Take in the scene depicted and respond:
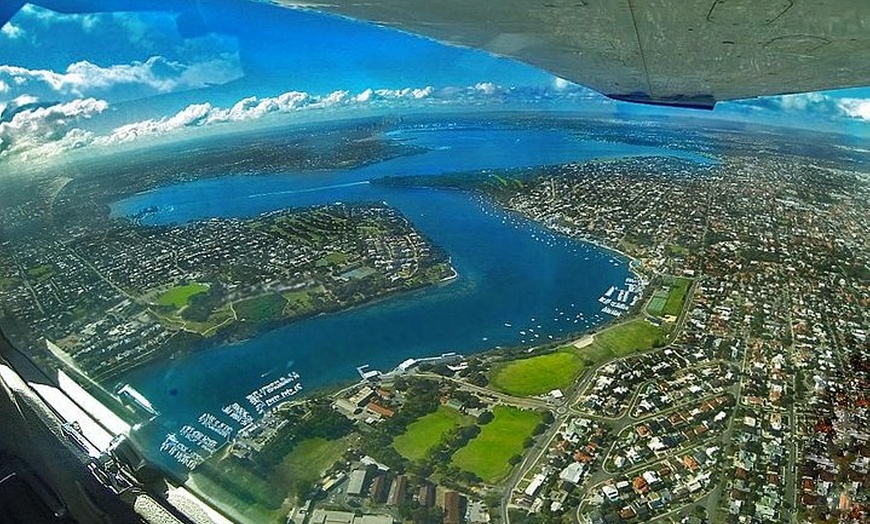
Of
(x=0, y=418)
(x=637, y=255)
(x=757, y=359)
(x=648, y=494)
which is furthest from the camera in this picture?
(x=637, y=255)

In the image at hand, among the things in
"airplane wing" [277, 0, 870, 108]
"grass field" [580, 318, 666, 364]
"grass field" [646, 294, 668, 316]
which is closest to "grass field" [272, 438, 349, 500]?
"grass field" [580, 318, 666, 364]

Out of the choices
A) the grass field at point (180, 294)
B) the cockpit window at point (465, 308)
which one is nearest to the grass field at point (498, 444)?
the cockpit window at point (465, 308)

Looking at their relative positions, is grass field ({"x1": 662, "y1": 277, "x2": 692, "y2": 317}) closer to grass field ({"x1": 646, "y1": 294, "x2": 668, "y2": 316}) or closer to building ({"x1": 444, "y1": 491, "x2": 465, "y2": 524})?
grass field ({"x1": 646, "y1": 294, "x2": 668, "y2": 316})

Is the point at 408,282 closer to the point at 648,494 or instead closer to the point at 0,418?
the point at 648,494

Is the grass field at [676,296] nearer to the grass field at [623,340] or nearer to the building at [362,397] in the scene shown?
the grass field at [623,340]

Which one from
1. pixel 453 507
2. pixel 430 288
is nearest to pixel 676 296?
pixel 430 288

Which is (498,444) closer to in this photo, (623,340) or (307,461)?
(307,461)

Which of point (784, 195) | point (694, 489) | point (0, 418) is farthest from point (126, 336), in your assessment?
point (784, 195)
